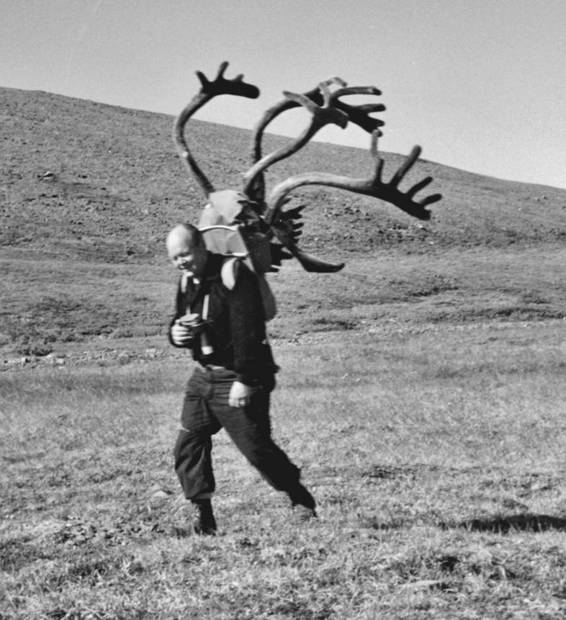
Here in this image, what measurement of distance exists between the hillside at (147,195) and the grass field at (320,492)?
24253 mm

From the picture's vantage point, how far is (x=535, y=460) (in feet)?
33.7

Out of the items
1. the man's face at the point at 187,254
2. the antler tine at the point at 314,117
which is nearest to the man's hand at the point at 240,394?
the man's face at the point at 187,254

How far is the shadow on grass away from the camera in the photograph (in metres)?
6.63

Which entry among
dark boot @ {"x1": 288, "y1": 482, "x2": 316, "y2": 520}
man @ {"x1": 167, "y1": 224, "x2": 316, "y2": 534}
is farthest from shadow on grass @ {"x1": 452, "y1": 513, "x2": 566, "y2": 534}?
man @ {"x1": 167, "y1": 224, "x2": 316, "y2": 534}

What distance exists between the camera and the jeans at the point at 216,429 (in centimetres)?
616

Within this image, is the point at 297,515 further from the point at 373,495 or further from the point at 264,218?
the point at 264,218

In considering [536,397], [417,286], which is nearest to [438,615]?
[536,397]

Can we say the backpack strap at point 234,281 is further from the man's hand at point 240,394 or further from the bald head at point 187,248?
the man's hand at point 240,394

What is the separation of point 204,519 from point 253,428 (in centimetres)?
84

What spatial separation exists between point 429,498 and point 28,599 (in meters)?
4.26

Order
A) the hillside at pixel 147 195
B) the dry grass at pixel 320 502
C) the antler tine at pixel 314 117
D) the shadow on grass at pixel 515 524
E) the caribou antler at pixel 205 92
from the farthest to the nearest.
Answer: the hillside at pixel 147 195 → the caribou antler at pixel 205 92 → the antler tine at pixel 314 117 → the shadow on grass at pixel 515 524 → the dry grass at pixel 320 502

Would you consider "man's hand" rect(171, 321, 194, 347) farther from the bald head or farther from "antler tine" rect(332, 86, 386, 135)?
"antler tine" rect(332, 86, 386, 135)

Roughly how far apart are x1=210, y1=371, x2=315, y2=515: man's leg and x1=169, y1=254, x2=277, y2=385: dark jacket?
0.51 feet

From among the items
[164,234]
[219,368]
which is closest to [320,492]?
[219,368]
